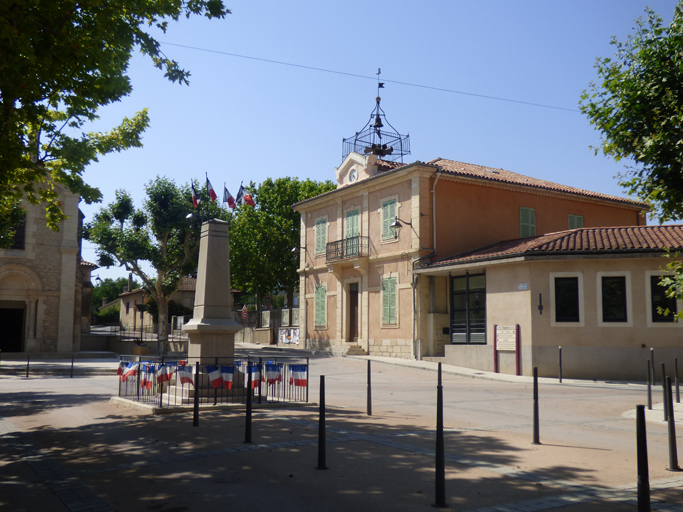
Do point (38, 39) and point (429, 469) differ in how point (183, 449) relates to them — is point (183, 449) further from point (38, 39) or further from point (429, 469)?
point (38, 39)

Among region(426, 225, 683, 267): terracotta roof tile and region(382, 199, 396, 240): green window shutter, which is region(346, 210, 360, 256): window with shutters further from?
region(426, 225, 683, 267): terracotta roof tile

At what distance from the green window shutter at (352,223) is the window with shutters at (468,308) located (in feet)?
22.7

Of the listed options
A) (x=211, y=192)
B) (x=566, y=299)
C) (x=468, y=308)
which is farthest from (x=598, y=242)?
(x=211, y=192)

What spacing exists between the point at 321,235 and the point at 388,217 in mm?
5820

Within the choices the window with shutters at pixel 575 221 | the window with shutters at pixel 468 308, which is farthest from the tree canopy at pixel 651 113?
the window with shutters at pixel 575 221

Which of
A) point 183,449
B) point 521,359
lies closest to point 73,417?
point 183,449

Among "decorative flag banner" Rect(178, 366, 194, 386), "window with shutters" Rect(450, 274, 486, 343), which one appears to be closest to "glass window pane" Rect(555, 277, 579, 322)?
"window with shutters" Rect(450, 274, 486, 343)

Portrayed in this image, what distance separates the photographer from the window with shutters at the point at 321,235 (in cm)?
3284

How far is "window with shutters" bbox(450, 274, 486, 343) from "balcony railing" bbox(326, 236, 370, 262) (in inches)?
228

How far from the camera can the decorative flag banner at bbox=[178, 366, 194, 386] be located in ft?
36.2

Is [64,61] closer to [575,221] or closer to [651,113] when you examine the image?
[651,113]

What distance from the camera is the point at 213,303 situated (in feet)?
40.0

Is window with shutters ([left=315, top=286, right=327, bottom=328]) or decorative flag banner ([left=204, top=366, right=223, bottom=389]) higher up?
window with shutters ([left=315, top=286, right=327, bottom=328])

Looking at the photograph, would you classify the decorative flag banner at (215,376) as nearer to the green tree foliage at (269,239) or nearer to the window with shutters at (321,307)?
the window with shutters at (321,307)
